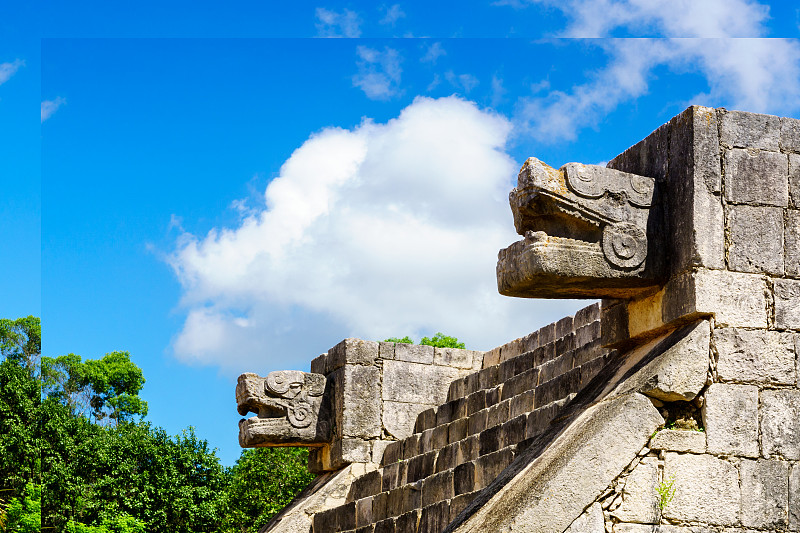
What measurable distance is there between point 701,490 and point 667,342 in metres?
0.94

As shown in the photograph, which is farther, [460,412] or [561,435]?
[460,412]

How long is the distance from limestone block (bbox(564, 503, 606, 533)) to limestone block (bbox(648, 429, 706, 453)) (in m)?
0.52

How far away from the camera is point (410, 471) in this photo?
9.34 metres

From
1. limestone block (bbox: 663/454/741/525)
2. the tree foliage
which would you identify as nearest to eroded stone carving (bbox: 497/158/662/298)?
limestone block (bbox: 663/454/741/525)

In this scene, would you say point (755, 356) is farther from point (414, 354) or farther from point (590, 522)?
point (414, 354)

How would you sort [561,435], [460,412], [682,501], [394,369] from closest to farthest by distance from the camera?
[682,501], [561,435], [460,412], [394,369]

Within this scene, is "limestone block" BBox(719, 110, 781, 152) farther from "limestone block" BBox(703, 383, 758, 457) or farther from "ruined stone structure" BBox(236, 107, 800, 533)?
"limestone block" BBox(703, 383, 758, 457)

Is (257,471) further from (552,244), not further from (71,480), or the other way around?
(552,244)

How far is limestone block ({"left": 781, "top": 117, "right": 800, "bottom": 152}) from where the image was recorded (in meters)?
6.76

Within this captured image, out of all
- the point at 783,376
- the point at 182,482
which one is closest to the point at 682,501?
the point at 783,376

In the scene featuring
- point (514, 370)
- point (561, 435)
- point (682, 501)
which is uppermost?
point (514, 370)

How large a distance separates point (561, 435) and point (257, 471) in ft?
62.5

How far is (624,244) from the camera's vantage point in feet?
21.6

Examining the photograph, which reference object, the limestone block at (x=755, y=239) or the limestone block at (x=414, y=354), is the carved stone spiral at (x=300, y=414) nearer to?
the limestone block at (x=414, y=354)
